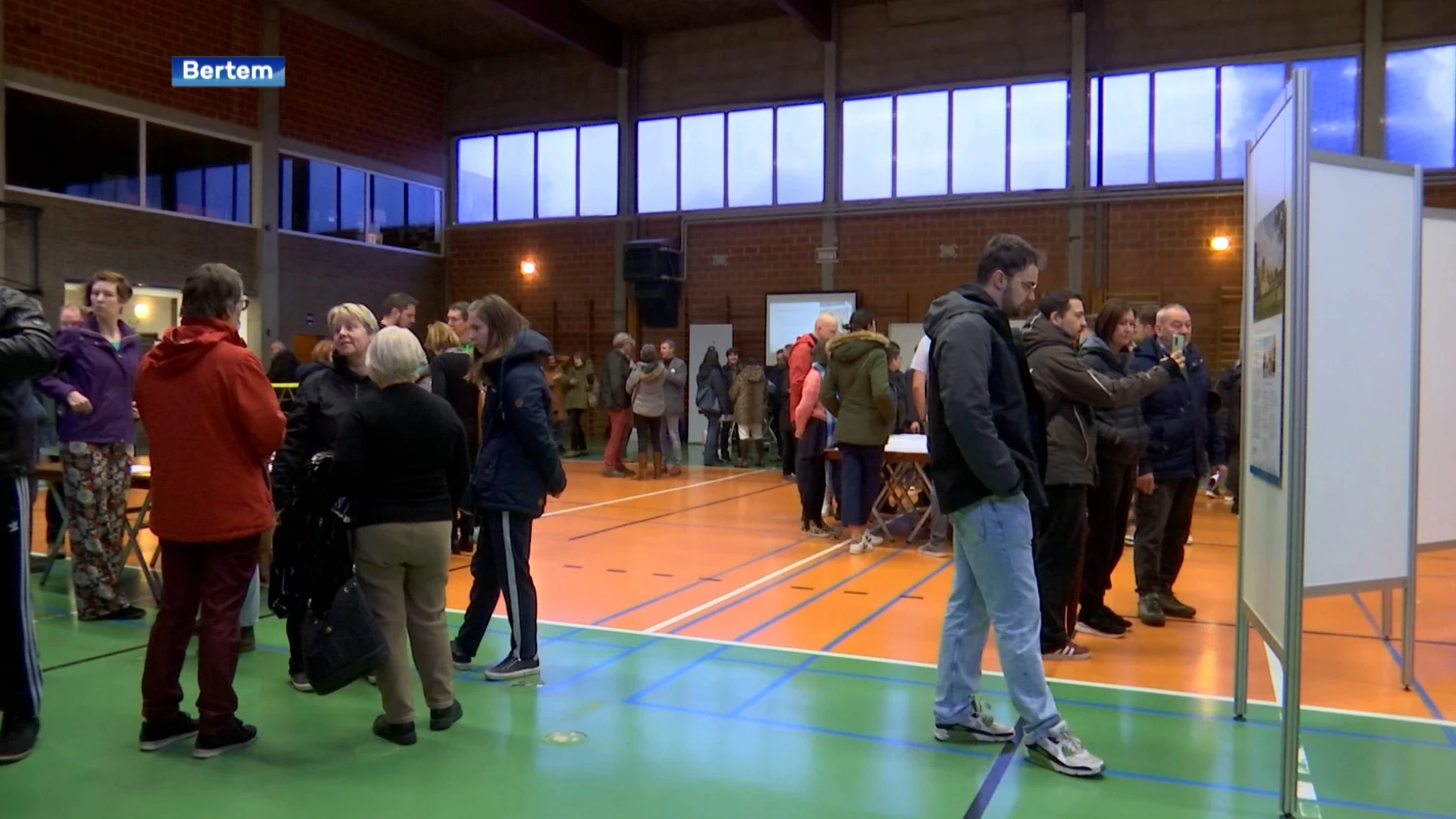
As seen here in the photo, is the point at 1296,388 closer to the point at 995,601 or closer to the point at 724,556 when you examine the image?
the point at 995,601

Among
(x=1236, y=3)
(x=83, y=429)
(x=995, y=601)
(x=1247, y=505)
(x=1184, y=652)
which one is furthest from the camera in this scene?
(x=1236, y=3)

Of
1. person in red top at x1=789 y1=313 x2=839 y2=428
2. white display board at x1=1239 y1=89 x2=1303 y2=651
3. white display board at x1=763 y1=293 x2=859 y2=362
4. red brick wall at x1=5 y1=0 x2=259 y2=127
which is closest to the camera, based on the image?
white display board at x1=1239 y1=89 x2=1303 y2=651

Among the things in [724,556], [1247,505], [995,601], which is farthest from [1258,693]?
[724,556]

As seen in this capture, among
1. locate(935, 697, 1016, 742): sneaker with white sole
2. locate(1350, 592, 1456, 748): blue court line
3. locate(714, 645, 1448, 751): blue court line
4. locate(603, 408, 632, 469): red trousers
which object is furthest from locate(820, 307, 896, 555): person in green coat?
locate(603, 408, 632, 469): red trousers

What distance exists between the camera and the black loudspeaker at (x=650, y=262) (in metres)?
15.8

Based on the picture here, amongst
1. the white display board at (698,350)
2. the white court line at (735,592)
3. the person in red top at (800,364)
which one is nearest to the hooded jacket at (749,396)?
the white display board at (698,350)

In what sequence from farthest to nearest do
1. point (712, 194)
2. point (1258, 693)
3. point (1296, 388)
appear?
1. point (712, 194)
2. point (1258, 693)
3. point (1296, 388)

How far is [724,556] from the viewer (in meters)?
6.70

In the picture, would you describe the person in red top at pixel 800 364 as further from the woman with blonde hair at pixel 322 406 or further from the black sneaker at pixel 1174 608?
the woman with blonde hair at pixel 322 406

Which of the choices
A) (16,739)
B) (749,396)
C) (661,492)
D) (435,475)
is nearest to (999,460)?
(435,475)

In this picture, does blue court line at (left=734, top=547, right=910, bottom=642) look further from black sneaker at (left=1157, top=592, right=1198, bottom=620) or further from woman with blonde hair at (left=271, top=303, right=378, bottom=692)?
woman with blonde hair at (left=271, top=303, right=378, bottom=692)

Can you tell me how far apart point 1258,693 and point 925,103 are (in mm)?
12302

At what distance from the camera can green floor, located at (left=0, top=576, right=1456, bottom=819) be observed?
2.82 m

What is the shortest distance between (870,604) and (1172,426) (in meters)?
1.67
